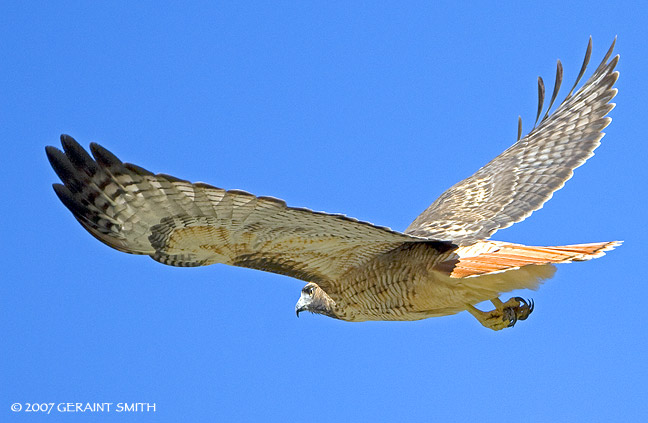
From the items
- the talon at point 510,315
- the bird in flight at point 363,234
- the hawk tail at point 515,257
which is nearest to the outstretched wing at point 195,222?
the bird in flight at point 363,234

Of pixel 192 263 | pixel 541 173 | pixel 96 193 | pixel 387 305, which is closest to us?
pixel 96 193

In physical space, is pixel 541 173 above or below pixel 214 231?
above

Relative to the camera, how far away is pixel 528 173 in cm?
856

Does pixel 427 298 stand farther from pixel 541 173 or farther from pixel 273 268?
pixel 541 173

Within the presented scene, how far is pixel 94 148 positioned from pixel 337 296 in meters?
2.64

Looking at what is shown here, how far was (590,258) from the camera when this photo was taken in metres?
6.43

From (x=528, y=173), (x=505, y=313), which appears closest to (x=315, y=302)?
(x=505, y=313)

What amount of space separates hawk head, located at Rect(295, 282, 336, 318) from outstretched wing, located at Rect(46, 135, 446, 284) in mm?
646

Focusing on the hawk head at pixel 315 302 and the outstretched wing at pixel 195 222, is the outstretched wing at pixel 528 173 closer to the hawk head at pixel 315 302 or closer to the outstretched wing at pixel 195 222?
the hawk head at pixel 315 302

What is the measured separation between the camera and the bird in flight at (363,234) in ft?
19.2

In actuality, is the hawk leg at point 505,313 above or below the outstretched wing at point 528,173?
below

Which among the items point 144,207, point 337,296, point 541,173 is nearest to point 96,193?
point 144,207

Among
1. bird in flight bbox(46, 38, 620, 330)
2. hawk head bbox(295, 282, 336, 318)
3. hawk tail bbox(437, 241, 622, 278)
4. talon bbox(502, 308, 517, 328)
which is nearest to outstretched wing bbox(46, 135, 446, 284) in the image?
bird in flight bbox(46, 38, 620, 330)

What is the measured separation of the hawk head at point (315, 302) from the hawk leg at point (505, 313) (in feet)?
3.64
